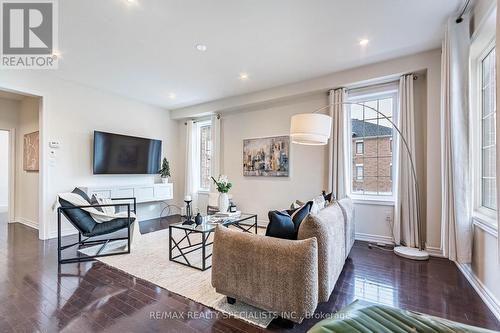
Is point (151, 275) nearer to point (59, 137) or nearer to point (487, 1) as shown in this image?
point (59, 137)

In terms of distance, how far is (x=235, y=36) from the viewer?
9.87 feet

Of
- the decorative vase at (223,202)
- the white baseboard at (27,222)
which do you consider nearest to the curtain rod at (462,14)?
the decorative vase at (223,202)

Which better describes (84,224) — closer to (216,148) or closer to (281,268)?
(281,268)

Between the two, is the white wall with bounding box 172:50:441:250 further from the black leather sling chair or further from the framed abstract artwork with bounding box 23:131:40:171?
the framed abstract artwork with bounding box 23:131:40:171

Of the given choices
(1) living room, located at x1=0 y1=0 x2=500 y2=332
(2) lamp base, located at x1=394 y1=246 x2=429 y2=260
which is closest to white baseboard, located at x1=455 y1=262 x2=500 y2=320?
(1) living room, located at x1=0 y1=0 x2=500 y2=332

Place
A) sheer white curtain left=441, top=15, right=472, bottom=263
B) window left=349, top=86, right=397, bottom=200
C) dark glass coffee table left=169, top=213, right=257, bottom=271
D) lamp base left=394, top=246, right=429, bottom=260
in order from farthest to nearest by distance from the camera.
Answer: window left=349, top=86, right=397, bottom=200, lamp base left=394, top=246, right=429, bottom=260, dark glass coffee table left=169, top=213, right=257, bottom=271, sheer white curtain left=441, top=15, right=472, bottom=263

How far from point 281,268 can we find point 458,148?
2538 millimetres

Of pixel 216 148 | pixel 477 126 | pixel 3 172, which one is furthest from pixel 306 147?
pixel 3 172

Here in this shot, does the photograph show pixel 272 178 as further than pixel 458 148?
Yes

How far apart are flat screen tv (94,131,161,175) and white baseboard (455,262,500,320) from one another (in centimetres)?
578

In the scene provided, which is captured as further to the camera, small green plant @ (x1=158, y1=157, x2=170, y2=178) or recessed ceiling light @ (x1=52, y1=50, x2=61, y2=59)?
small green plant @ (x1=158, y1=157, x2=170, y2=178)

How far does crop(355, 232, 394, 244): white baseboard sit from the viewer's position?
387 centimetres

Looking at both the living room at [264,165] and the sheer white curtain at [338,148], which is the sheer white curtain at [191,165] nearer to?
the living room at [264,165]

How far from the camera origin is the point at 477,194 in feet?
8.95
